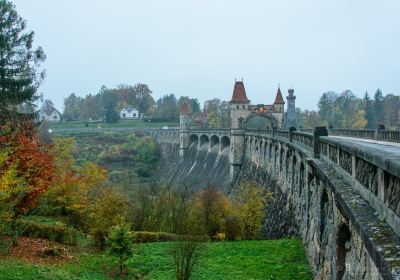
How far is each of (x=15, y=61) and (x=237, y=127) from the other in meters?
32.6

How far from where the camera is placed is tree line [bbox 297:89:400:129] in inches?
3430

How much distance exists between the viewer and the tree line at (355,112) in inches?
3430

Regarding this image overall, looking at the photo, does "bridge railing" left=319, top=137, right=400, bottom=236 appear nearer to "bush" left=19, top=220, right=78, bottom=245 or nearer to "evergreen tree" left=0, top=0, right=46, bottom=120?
"bush" left=19, top=220, right=78, bottom=245

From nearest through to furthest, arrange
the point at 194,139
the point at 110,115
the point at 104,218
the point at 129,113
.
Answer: the point at 104,218, the point at 194,139, the point at 110,115, the point at 129,113

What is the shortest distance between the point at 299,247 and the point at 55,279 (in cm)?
1136

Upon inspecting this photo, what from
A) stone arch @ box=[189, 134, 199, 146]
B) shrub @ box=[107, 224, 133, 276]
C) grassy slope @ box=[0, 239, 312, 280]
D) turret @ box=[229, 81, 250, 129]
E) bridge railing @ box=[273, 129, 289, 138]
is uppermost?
turret @ box=[229, 81, 250, 129]

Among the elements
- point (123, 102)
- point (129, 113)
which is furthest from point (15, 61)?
point (123, 102)

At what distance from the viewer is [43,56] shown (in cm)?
2969

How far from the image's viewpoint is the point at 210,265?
18344mm

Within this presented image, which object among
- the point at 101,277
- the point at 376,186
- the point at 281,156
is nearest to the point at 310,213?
the point at 101,277

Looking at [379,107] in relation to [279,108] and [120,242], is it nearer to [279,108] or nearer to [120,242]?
[279,108]

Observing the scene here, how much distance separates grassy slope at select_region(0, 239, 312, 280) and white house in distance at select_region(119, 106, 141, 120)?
412 ft

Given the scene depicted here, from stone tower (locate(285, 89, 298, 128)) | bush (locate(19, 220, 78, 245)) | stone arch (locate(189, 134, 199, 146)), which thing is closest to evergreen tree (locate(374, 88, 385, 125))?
stone tower (locate(285, 89, 298, 128))

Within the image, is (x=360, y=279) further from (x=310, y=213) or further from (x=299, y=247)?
(x=299, y=247)
